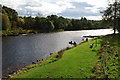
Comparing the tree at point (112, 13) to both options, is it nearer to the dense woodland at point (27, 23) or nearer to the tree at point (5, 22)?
the dense woodland at point (27, 23)

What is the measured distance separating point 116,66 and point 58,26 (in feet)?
435

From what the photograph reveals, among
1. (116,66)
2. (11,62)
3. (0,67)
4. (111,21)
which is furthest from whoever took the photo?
(111,21)

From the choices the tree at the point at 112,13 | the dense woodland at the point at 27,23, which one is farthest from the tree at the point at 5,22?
the tree at the point at 112,13

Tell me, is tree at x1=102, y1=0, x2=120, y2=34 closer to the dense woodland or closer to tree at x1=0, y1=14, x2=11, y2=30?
the dense woodland

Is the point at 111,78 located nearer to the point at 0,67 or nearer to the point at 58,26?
the point at 0,67

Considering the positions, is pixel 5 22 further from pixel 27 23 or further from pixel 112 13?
pixel 112 13

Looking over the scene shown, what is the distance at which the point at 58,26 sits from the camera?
15488 centimetres

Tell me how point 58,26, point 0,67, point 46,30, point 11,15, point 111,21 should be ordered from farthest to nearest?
point 58,26
point 46,30
point 11,15
point 111,21
point 0,67

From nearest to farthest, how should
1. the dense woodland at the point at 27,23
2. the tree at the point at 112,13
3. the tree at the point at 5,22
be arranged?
the tree at the point at 112,13 → the tree at the point at 5,22 → the dense woodland at the point at 27,23

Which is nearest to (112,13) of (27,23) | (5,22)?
(5,22)

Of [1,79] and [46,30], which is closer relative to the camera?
[1,79]

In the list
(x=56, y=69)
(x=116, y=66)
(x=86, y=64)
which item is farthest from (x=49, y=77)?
(x=116, y=66)

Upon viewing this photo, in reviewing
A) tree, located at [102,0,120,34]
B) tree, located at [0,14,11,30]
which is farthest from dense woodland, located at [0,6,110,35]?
tree, located at [102,0,120,34]

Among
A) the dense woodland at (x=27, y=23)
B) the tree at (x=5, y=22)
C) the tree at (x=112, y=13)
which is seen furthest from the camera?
the dense woodland at (x=27, y=23)
